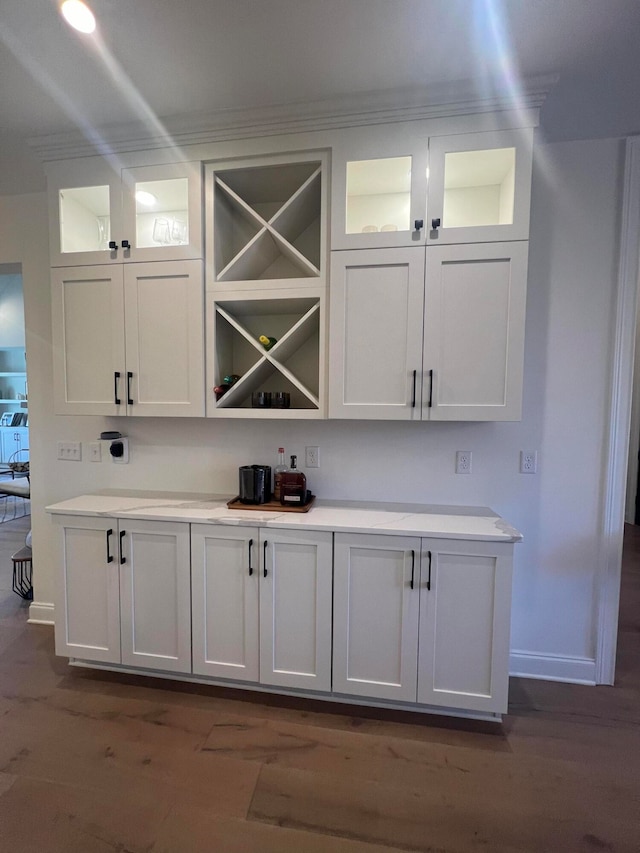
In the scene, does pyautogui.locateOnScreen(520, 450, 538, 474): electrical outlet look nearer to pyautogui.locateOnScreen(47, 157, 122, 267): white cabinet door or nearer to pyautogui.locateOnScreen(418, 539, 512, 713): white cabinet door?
pyautogui.locateOnScreen(418, 539, 512, 713): white cabinet door

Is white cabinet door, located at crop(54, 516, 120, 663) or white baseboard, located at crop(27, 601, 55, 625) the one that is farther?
white baseboard, located at crop(27, 601, 55, 625)

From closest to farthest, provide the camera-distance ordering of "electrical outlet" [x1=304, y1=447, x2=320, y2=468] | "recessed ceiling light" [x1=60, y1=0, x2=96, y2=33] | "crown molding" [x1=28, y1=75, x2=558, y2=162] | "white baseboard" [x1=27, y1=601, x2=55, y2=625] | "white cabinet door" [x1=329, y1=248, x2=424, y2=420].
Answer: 1. "recessed ceiling light" [x1=60, y1=0, x2=96, y2=33]
2. "crown molding" [x1=28, y1=75, x2=558, y2=162]
3. "white cabinet door" [x1=329, y1=248, x2=424, y2=420]
4. "electrical outlet" [x1=304, y1=447, x2=320, y2=468]
5. "white baseboard" [x1=27, y1=601, x2=55, y2=625]

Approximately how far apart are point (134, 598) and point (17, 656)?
0.99 m

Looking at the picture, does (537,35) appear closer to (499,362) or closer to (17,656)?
(499,362)

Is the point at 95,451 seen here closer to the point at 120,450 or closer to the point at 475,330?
the point at 120,450

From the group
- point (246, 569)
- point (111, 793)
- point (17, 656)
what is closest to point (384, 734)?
point (246, 569)

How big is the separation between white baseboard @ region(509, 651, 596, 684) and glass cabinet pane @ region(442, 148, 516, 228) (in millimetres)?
2239

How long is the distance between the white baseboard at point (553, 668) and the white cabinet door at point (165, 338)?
7.23ft

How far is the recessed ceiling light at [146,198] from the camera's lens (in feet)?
6.40

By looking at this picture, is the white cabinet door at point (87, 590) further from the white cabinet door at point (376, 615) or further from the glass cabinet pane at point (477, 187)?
the glass cabinet pane at point (477, 187)

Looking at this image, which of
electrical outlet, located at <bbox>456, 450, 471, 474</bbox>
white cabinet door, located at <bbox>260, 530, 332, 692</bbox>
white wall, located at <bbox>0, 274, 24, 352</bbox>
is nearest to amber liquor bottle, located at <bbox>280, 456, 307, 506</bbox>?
white cabinet door, located at <bbox>260, 530, 332, 692</bbox>

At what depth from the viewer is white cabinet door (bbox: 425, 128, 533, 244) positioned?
5.33ft

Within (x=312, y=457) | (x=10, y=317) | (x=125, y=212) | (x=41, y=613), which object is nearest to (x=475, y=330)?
(x=312, y=457)

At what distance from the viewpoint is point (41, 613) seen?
252 cm
